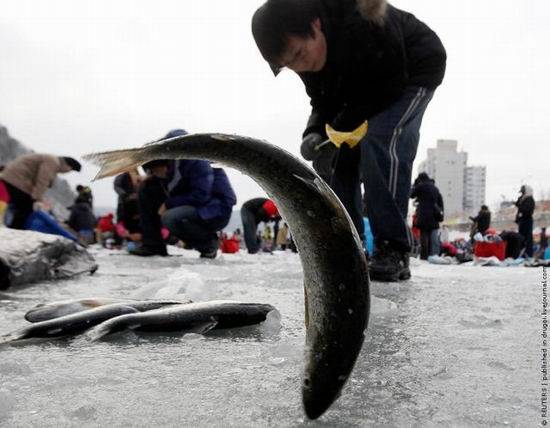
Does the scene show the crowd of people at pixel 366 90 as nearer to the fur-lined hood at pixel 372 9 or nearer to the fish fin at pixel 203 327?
the fur-lined hood at pixel 372 9

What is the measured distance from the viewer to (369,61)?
127 inches

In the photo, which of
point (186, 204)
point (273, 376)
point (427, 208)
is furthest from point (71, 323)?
point (427, 208)

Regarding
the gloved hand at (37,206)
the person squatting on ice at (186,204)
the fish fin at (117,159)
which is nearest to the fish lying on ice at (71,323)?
the fish fin at (117,159)

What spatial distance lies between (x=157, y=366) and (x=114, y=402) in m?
0.28

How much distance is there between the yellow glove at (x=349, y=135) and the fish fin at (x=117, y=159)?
8.68ft

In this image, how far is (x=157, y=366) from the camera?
50.3 inches

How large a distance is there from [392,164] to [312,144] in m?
0.73

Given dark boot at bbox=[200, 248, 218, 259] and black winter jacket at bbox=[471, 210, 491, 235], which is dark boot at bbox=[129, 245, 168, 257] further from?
black winter jacket at bbox=[471, 210, 491, 235]

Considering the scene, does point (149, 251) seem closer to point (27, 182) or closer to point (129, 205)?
point (27, 182)

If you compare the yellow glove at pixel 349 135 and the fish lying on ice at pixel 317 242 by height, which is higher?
the yellow glove at pixel 349 135

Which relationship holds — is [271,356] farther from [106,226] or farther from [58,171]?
[106,226]

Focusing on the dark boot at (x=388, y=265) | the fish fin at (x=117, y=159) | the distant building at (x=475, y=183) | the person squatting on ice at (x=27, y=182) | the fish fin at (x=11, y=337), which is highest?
the distant building at (x=475, y=183)

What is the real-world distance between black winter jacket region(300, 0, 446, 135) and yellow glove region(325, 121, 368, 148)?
37 mm

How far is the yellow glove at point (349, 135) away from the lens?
3420 mm
